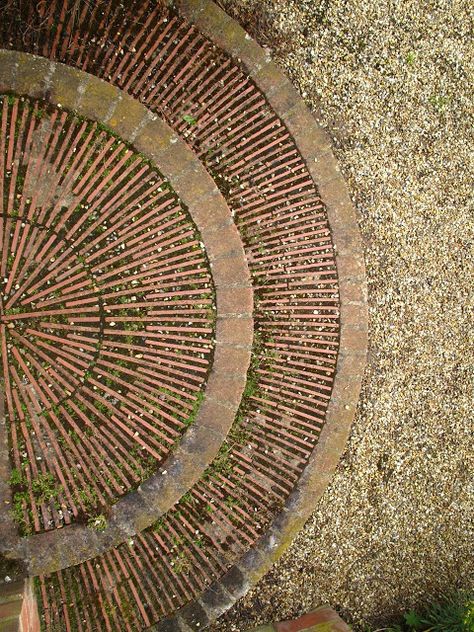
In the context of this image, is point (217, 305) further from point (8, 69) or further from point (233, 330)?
point (8, 69)

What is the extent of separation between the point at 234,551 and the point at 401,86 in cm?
626

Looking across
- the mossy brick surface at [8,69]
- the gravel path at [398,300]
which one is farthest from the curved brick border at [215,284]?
the gravel path at [398,300]

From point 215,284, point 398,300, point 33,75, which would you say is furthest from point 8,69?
point 398,300

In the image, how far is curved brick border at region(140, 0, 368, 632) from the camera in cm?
659

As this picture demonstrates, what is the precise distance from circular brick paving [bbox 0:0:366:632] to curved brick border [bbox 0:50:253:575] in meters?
0.02

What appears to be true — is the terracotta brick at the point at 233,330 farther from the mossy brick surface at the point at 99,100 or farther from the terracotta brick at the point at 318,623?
the terracotta brick at the point at 318,623

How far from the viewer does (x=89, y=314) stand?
612cm

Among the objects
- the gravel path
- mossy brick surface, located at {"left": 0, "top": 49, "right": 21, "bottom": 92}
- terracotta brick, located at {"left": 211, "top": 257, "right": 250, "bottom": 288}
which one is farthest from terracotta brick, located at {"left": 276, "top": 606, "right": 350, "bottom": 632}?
mossy brick surface, located at {"left": 0, "top": 49, "right": 21, "bottom": 92}

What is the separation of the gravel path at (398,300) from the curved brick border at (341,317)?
290 mm

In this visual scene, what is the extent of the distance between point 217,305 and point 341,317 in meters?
1.62

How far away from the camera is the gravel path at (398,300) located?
23.1ft

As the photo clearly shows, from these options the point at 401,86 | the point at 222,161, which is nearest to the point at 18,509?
the point at 222,161

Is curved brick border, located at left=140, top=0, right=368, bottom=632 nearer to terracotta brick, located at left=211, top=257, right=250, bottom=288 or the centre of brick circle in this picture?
terracotta brick, located at left=211, top=257, right=250, bottom=288

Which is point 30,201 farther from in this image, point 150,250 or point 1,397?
point 1,397
